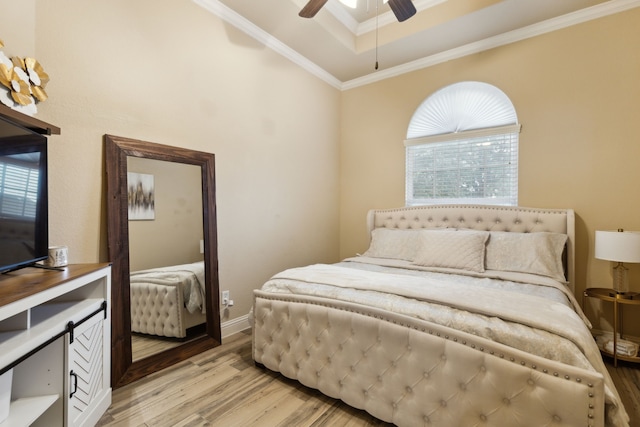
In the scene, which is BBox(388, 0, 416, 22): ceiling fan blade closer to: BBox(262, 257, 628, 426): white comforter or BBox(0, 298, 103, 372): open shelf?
BBox(262, 257, 628, 426): white comforter

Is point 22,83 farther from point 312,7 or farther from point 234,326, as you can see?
point 234,326

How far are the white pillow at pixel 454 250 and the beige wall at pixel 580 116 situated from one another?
808 millimetres

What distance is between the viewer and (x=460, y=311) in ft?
4.79

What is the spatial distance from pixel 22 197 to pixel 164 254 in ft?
3.24

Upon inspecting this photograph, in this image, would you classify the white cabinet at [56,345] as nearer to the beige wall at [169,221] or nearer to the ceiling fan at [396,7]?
the beige wall at [169,221]

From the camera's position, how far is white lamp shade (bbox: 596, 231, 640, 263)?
6.80 ft

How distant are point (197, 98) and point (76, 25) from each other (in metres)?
0.83

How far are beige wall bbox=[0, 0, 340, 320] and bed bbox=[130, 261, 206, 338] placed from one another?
298mm

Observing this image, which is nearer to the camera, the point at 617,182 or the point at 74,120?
the point at 74,120

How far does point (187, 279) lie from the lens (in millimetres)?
2387

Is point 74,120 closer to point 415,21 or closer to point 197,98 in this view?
point 197,98

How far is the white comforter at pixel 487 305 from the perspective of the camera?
1.16 m

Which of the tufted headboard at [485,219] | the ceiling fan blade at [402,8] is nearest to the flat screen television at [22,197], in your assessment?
the ceiling fan blade at [402,8]

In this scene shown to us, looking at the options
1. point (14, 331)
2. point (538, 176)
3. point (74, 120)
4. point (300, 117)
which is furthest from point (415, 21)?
point (14, 331)
